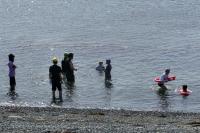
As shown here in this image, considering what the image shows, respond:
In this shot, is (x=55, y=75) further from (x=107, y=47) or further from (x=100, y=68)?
(x=107, y=47)

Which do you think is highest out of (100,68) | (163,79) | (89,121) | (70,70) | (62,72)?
(100,68)

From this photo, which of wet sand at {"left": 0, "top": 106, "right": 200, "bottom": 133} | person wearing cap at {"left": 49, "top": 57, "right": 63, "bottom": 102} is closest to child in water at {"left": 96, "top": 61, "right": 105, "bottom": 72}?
person wearing cap at {"left": 49, "top": 57, "right": 63, "bottom": 102}

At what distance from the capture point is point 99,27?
182ft

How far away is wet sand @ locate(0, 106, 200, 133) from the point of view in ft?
65.9

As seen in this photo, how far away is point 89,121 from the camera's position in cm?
2298

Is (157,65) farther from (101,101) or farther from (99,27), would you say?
(99,27)

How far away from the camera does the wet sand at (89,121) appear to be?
20.1 m

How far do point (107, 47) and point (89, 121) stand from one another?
923 inches

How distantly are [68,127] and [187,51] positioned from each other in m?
25.1

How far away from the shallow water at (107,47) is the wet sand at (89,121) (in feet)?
9.55

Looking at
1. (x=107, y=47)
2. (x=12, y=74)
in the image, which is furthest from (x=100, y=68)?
(x=107, y=47)

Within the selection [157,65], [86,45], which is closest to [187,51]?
[157,65]

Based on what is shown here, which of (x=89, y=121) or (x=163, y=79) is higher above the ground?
(x=163, y=79)

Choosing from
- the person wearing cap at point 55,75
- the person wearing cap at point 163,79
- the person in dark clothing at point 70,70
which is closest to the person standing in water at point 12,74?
the person wearing cap at point 55,75
